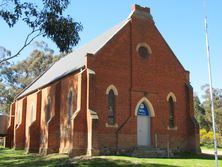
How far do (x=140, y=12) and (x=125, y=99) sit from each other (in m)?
7.94

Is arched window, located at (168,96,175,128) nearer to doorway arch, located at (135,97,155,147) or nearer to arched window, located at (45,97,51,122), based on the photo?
doorway arch, located at (135,97,155,147)

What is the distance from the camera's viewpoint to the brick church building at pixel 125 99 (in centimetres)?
2695

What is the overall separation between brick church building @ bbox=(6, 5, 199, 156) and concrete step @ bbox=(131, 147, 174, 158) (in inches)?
33.1

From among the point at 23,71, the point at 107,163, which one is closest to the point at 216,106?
the point at 23,71

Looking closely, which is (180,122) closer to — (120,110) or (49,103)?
(120,110)

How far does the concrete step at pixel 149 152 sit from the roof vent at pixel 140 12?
11.2 metres

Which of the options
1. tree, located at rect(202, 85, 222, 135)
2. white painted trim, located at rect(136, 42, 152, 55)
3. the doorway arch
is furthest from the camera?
tree, located at rect(202, 85, 222, 135)

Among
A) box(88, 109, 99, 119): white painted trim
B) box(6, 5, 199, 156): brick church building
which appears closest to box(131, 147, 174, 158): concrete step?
box(6, 5, 199, 156): brick church building

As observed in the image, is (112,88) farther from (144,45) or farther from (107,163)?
(107,163)

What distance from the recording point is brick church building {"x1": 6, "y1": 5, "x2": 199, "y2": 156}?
88.4ft

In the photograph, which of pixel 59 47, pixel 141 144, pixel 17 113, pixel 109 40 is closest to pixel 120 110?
pixel 141 144

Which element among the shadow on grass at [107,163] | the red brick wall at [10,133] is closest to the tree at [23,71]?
the red brick wall at [10,133]

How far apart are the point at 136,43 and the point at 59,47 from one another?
850cm

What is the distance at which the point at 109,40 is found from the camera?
2916cm
